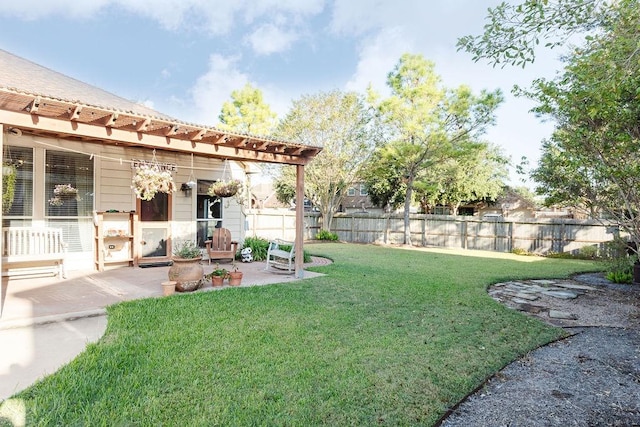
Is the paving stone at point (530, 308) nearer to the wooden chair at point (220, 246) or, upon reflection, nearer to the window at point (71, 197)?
the wooden chair at point (220, 246)

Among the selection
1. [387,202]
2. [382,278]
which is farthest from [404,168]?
[382,278]

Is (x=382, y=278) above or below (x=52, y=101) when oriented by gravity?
below

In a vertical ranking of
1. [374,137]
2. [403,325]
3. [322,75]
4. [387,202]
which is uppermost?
[322,75]

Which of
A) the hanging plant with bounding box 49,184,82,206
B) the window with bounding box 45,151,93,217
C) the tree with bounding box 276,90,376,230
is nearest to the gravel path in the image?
the hanging plant with bounding box 49,184,82,206

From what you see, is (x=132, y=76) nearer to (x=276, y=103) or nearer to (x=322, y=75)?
(x=276, y=103)

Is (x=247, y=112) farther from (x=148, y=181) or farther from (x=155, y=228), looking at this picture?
(x=148, y=181)

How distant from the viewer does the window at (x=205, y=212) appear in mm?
8766

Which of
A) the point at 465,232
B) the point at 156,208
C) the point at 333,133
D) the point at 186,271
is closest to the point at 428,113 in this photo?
the point at 333,133

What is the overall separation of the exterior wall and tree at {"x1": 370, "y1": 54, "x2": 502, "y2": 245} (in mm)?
8223

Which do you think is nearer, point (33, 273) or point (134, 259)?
point (33, 273)

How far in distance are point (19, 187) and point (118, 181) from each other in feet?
5.36

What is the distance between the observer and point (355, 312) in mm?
4672

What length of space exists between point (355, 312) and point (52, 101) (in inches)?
169

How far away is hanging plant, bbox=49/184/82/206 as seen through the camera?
21.5ft
